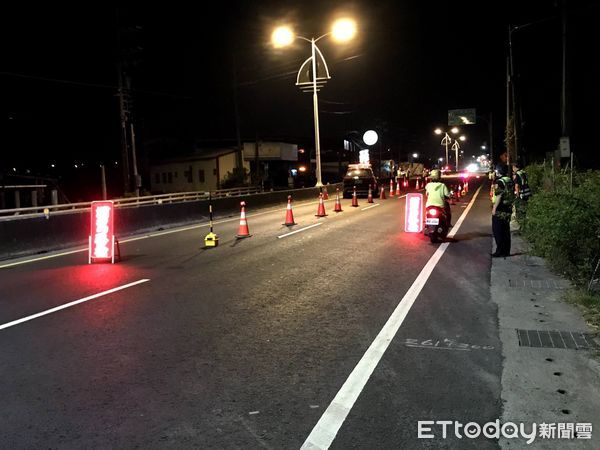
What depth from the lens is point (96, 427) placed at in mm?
3936

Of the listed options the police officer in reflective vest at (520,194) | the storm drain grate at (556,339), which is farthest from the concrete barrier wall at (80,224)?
the storm drain grate at (556,339)

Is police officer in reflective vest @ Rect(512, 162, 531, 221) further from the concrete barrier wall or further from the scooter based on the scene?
the concrete barrier wall

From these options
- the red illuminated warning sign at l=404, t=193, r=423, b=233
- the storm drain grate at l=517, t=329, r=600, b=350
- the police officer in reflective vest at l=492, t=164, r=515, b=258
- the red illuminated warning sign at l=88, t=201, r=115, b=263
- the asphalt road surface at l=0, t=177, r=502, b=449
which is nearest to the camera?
the asphalt road surface at l=0, t=177, r=502, b=449

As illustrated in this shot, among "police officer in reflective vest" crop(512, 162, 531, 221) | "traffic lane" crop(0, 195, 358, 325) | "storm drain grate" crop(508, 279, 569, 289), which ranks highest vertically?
"police officer in reflective vest" crop(512, 162, 531, 221)

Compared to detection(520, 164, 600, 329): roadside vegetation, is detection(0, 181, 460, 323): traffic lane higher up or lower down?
lower down

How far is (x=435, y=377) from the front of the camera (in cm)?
479

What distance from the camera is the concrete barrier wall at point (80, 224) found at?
43.6 feet

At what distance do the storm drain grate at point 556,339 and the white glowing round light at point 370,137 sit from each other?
3399 inches

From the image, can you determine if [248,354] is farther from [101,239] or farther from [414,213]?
[414,213]

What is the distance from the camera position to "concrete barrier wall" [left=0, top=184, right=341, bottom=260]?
1329 centimetres

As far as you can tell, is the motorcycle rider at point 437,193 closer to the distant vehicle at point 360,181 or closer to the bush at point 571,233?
the bush at point 571,233

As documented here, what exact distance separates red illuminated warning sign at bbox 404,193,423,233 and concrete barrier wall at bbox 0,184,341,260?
836cm

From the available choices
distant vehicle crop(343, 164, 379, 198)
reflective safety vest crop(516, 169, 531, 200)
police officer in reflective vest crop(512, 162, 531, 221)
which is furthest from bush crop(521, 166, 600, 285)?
distant vehicle crop(343, 164, 379, 198)

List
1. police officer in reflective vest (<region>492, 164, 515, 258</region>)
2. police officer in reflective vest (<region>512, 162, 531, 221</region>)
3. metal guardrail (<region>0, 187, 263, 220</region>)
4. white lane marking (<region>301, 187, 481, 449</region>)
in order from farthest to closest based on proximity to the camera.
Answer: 1. metal guardrail (<region>0, 187, 263, 220</region>)
2. police officer in reflective vest (<region>512, 162, 531, 221</region>)
3. police officer in reflective vest (<region>492, 164, 515, 258</region>)
4. white lane marking (<region>301, 187, 481, 449</region>)
